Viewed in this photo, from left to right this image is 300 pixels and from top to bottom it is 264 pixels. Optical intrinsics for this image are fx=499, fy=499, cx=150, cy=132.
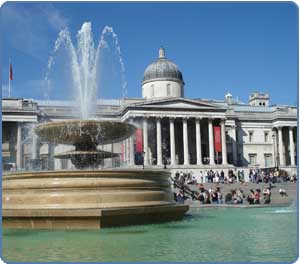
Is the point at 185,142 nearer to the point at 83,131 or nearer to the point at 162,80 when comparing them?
the point at 162,80

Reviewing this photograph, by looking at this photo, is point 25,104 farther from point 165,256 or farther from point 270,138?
point 165,256

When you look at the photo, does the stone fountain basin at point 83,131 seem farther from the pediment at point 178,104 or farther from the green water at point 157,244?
the pediment at point 178,104

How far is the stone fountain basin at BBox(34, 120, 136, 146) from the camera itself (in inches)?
587

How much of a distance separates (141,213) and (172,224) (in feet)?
3.39

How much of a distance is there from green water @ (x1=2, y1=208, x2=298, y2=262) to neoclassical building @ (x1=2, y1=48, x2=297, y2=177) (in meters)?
37.7

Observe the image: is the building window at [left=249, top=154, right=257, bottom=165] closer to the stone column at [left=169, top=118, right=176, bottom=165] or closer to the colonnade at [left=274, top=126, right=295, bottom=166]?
the colonnade at [left=274, top=126, right=295, bottom=166]

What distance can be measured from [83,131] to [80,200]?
12.6ft

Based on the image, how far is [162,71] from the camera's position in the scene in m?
62.8

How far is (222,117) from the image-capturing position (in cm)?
5775

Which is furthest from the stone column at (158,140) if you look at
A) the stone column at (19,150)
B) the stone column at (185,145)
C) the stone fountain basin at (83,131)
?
the stone fountain basin at (83,131)

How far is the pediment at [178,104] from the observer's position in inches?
2173

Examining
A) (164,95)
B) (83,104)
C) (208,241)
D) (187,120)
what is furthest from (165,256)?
(164,95)

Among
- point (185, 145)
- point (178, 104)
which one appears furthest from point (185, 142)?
point (178, 104)

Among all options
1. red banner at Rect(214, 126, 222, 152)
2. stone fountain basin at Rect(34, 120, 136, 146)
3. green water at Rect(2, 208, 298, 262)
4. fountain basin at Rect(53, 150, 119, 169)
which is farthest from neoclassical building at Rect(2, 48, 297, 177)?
green water at Rect(2, 208, 298, 262)
